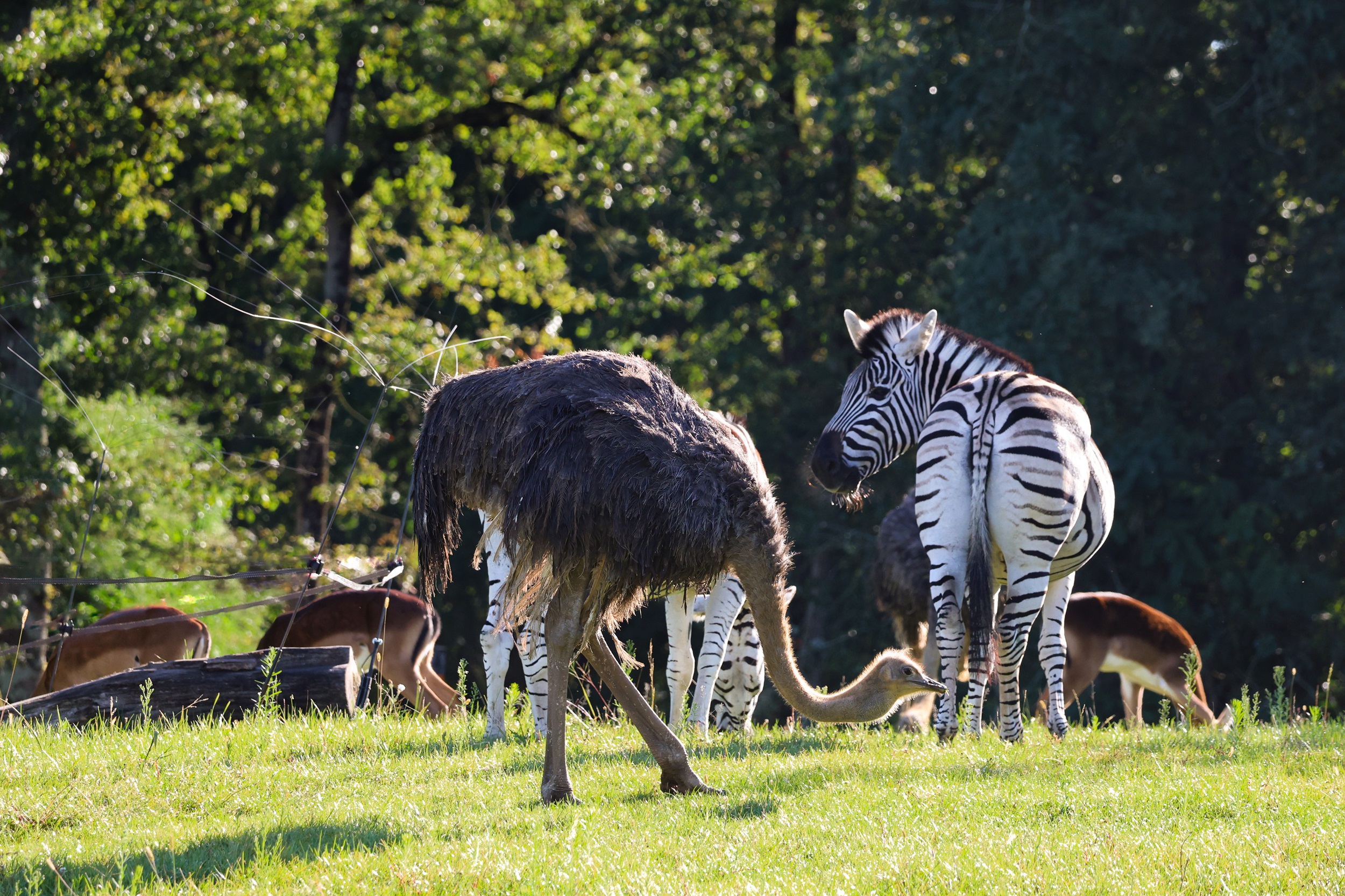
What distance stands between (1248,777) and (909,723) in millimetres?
3958

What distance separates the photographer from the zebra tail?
800cm

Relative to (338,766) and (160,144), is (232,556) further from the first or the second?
(338,766)

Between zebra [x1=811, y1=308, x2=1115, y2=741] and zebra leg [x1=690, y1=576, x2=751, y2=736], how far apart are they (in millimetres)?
1294

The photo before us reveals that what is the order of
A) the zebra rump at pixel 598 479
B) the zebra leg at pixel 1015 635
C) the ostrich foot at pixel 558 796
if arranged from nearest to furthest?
the zebra rump at pixel 598 479, the ostrich foot at pixel 558 796, the zebra leg at pixel 1015 635

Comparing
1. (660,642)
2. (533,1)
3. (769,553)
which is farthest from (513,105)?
(769,553)

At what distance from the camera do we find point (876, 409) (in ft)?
31.7

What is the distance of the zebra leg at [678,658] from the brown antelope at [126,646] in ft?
14.2

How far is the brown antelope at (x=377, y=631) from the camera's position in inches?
507

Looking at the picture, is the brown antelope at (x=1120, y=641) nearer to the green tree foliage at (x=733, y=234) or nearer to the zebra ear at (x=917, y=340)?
the zebra ear at (x=917, y=340)

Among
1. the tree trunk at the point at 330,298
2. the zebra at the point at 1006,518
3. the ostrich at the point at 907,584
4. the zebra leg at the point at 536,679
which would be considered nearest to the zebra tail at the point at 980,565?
the zebra at the point at 1006,518

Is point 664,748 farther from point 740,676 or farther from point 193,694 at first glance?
point 740,676

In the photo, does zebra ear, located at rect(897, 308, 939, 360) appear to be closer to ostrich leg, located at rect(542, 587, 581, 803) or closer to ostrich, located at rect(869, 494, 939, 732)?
ostrich, located at rect(869, 494, 939, 732)

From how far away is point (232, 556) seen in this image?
17469 mm

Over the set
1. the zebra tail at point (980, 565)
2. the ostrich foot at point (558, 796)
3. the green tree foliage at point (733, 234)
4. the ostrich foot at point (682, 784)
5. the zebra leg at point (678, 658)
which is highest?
the green tree foliage at point (733, 234)
